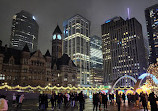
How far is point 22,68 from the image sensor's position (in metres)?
63.2

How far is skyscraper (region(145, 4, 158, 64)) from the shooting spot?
138m

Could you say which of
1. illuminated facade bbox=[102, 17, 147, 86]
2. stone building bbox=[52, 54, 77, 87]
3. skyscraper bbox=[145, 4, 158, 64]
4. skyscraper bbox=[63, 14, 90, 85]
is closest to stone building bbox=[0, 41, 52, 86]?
stone building bbox=[52, 54, 77, 87]

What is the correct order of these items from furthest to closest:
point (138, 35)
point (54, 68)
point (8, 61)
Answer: point (138, 35), point (54, 68), point (8, 61)

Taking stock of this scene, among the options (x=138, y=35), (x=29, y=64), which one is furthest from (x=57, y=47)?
(x=138, y=35)

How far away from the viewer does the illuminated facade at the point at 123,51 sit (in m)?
138

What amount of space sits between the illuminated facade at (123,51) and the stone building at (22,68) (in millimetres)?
92321

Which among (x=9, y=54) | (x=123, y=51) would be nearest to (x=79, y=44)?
(x=123, y=51)

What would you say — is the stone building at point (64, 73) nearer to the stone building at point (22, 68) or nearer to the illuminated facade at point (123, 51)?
the stone building at point (22, 68)

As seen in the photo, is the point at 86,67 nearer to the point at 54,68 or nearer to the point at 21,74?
the point at 54,68

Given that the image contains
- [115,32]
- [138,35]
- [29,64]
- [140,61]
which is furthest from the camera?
[115,32]

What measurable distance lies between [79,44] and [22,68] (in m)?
112

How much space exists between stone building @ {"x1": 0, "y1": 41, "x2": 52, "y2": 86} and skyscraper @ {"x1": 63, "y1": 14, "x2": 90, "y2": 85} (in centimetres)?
9479

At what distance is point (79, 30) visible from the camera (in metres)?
173

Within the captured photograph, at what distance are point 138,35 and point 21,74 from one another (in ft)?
413
